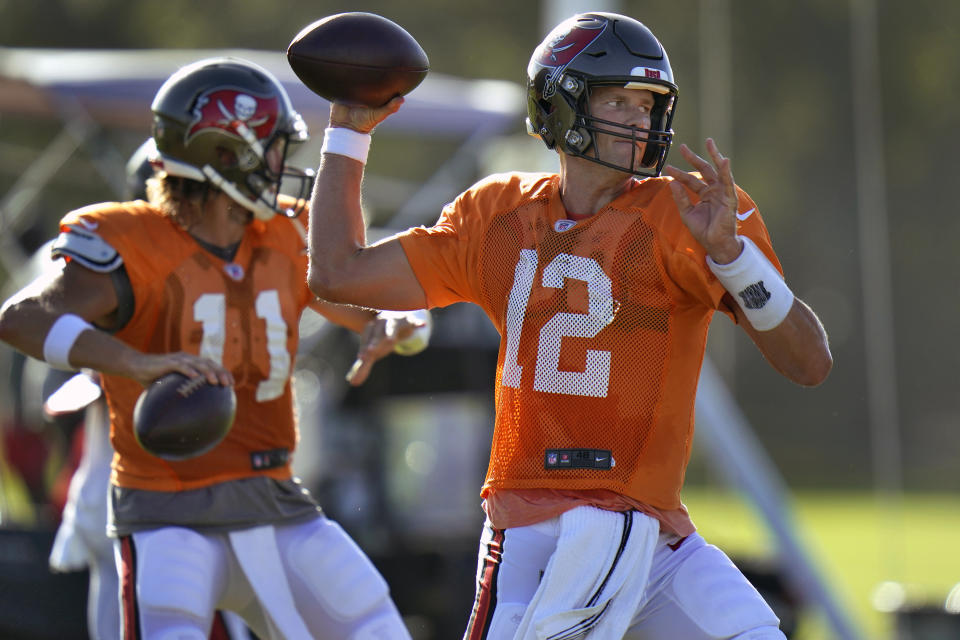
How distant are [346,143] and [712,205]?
0.94m

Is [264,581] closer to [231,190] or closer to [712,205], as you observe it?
[231,190]

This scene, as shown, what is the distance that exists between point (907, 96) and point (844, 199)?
6.70ft

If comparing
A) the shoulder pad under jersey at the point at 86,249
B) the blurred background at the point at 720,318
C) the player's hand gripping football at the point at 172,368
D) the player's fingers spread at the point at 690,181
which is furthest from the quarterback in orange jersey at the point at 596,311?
the blurred background at the point at 720,318

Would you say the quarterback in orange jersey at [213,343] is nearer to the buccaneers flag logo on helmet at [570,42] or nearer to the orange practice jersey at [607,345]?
the orange practice jersey at [607,345]

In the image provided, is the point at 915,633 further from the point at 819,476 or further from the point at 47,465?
the point at 819,476

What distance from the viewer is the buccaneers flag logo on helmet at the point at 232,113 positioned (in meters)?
4.14

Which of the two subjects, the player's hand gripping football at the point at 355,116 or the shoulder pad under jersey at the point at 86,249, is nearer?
the player's hand gripping football at the point at 355,116

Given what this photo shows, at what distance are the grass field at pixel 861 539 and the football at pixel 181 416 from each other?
13.8ft

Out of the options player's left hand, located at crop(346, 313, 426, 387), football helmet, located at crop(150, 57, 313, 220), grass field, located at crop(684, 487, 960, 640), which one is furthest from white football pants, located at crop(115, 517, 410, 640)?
grass field, located at crop(684, 487, 960, 640)

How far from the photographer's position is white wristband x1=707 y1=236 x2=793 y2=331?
304 centimetres

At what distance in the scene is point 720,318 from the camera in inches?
512

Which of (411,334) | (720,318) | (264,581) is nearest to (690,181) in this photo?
(411,334)

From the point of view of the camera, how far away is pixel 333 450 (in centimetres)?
949

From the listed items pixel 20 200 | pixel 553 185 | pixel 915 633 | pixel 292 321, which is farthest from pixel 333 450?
pixel 553 185
